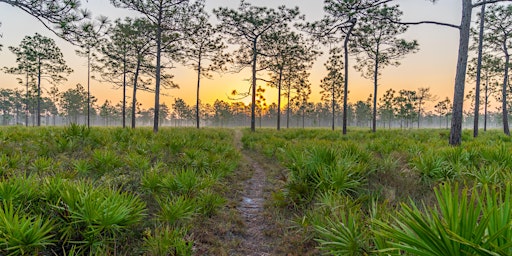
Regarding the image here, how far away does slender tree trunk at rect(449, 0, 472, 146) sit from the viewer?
9891 mm

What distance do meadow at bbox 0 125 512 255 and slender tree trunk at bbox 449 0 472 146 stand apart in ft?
15.1

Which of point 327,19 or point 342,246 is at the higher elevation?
point 327,19

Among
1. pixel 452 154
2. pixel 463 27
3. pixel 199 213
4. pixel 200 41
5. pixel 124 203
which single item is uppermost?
pixel 200 41

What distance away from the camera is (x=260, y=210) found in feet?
18.5

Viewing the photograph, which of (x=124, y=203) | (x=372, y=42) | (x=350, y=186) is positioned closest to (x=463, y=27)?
(x=350, y=186)

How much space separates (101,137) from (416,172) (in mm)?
12432

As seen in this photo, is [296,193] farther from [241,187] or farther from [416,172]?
[416,172]

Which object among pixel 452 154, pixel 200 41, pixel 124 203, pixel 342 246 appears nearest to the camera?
pixel 342 246

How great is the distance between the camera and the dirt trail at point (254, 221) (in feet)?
13.0

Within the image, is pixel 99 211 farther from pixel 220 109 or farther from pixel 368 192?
pixel 220 109

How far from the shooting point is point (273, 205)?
219 inches

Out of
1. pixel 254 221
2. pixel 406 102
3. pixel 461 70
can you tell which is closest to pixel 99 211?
pixel 254 221

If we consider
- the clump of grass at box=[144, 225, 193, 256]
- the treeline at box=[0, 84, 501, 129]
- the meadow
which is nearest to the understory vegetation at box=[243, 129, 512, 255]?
the meadow

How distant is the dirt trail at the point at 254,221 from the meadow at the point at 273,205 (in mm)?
184
